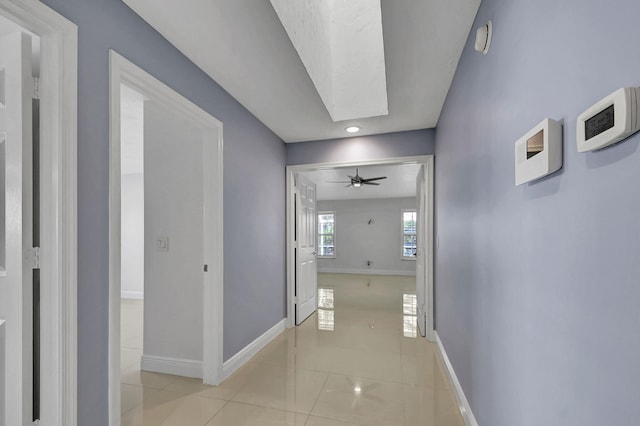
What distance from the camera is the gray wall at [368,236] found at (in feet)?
30.3

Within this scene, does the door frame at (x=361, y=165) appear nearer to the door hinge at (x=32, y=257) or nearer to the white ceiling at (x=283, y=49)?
the white ceiling at (x=283, y=49)

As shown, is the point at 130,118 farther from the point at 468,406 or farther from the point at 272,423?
the point at 468,406

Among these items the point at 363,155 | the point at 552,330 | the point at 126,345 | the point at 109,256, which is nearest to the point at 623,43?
the point at 552,330

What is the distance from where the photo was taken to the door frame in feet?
11.5

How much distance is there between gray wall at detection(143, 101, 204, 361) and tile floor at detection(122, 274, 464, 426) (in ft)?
1.13

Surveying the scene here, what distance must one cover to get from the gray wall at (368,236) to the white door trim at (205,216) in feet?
24.1

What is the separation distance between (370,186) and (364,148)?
3.85 m

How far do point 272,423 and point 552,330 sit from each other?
1.81 meters

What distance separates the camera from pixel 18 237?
1.26 meters

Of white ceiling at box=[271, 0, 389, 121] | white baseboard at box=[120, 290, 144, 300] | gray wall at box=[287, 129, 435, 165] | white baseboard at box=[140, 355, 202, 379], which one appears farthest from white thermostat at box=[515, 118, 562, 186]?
white baseboard at box=[120, 290, 144, 300]

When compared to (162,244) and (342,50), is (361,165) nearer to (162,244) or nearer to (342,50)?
(342,50)

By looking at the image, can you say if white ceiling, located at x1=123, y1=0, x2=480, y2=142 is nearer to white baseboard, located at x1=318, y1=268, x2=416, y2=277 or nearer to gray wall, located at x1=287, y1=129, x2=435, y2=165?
gray wall, located at x1=287, y1=129, x2=435, y2=165

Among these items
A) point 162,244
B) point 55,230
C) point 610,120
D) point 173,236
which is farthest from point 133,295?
point 610,120

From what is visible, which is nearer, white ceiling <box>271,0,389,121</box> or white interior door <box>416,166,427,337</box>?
white ceiling <box>271,0,389,121</box>
